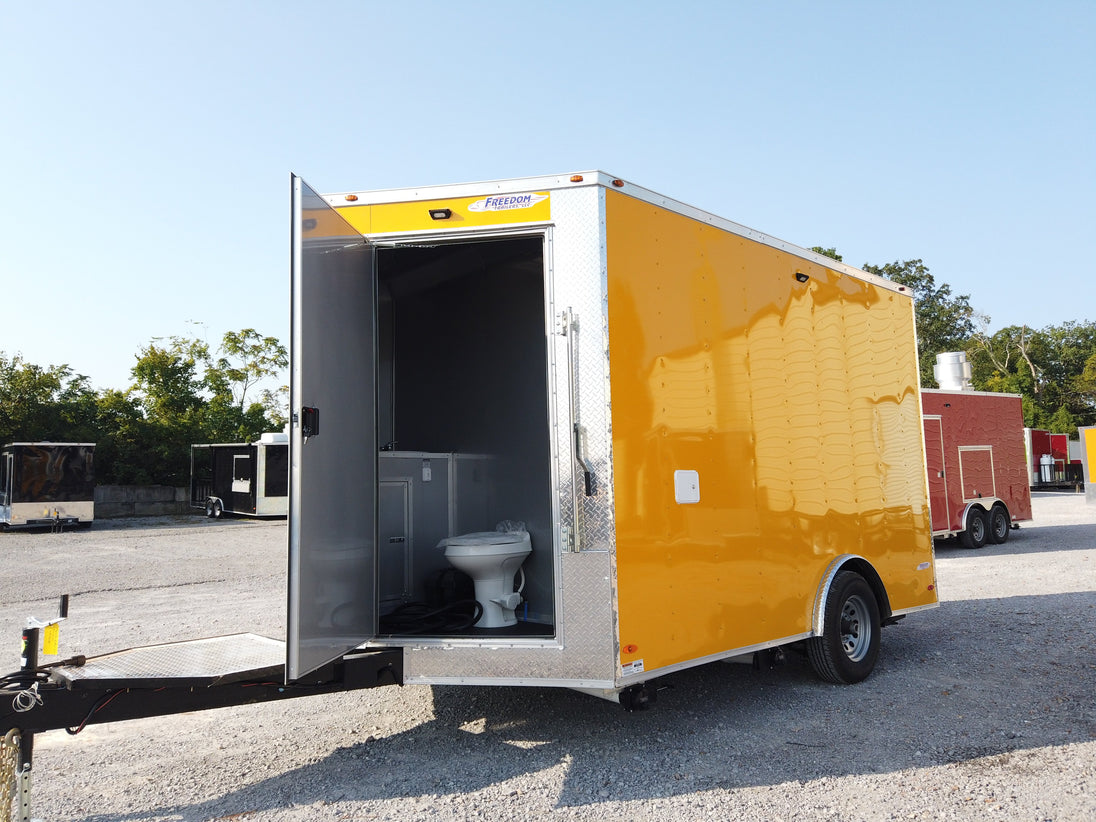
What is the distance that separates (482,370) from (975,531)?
414 inches

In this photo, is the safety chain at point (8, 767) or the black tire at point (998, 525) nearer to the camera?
the safety chain at point (8, 767)

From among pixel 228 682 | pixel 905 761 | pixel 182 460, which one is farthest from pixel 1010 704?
pixel 182 460

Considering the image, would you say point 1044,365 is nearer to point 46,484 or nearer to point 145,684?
point 46,484

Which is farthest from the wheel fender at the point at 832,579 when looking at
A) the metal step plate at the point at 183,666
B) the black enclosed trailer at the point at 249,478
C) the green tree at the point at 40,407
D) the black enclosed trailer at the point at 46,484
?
the green tree at the point at 40,407

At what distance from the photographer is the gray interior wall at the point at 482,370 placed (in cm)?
589

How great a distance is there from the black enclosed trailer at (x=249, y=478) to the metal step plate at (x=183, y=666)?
15.0 metres

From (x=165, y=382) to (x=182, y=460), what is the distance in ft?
11.5

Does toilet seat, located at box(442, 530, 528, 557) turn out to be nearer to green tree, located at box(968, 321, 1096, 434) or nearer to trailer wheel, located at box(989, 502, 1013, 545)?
trailer wheel, located at box(989, 502, 1013, 545)

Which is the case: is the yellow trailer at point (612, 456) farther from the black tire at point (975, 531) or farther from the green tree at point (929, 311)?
the green tree at point (929, 311)

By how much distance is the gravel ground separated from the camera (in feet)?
11.2

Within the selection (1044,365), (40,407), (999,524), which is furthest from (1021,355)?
(40,407)

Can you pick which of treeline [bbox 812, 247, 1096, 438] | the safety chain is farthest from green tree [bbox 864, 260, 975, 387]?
the safety chain

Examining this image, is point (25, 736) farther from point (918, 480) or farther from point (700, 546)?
point (918, 480)

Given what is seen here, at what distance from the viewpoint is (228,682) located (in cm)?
356
